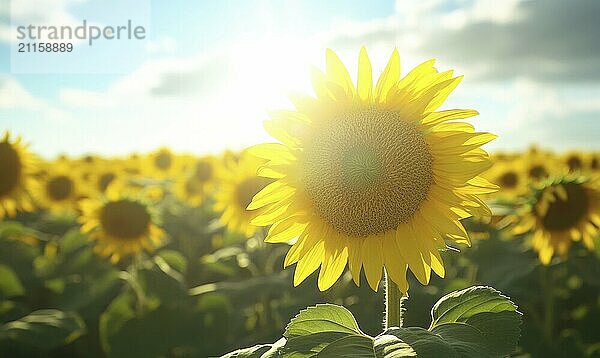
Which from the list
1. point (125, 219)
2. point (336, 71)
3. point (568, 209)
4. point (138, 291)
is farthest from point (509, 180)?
point (336, 71)

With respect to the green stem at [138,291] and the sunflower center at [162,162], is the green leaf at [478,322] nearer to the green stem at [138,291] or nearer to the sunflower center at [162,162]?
the green stem at [138,291]

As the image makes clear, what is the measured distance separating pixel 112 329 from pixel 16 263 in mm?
2275

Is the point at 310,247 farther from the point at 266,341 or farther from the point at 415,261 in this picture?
the point at 266,341

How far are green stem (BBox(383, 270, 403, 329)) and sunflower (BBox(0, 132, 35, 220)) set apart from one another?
6.28 m

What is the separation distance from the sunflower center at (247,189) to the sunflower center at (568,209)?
318cm

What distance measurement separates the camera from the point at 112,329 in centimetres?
549

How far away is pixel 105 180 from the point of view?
42.2 feet

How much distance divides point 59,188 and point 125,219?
19.9 feet

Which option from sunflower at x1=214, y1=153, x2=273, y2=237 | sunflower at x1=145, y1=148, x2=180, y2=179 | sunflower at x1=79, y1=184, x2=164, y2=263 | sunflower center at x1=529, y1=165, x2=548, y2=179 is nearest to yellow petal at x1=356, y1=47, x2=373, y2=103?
sunflower at x1=79, y1=184, x2=164, y2=263

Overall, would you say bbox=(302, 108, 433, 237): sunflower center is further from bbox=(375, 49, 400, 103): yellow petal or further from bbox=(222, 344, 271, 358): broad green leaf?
bbox=(222, 344, 271, 358): broad green leaf

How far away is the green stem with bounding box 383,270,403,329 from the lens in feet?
7.13

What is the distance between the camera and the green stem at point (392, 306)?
7.13ft

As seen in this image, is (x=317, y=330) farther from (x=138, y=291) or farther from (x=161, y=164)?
(x=161, y=164)

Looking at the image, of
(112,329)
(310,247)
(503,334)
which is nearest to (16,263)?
(112,329)
